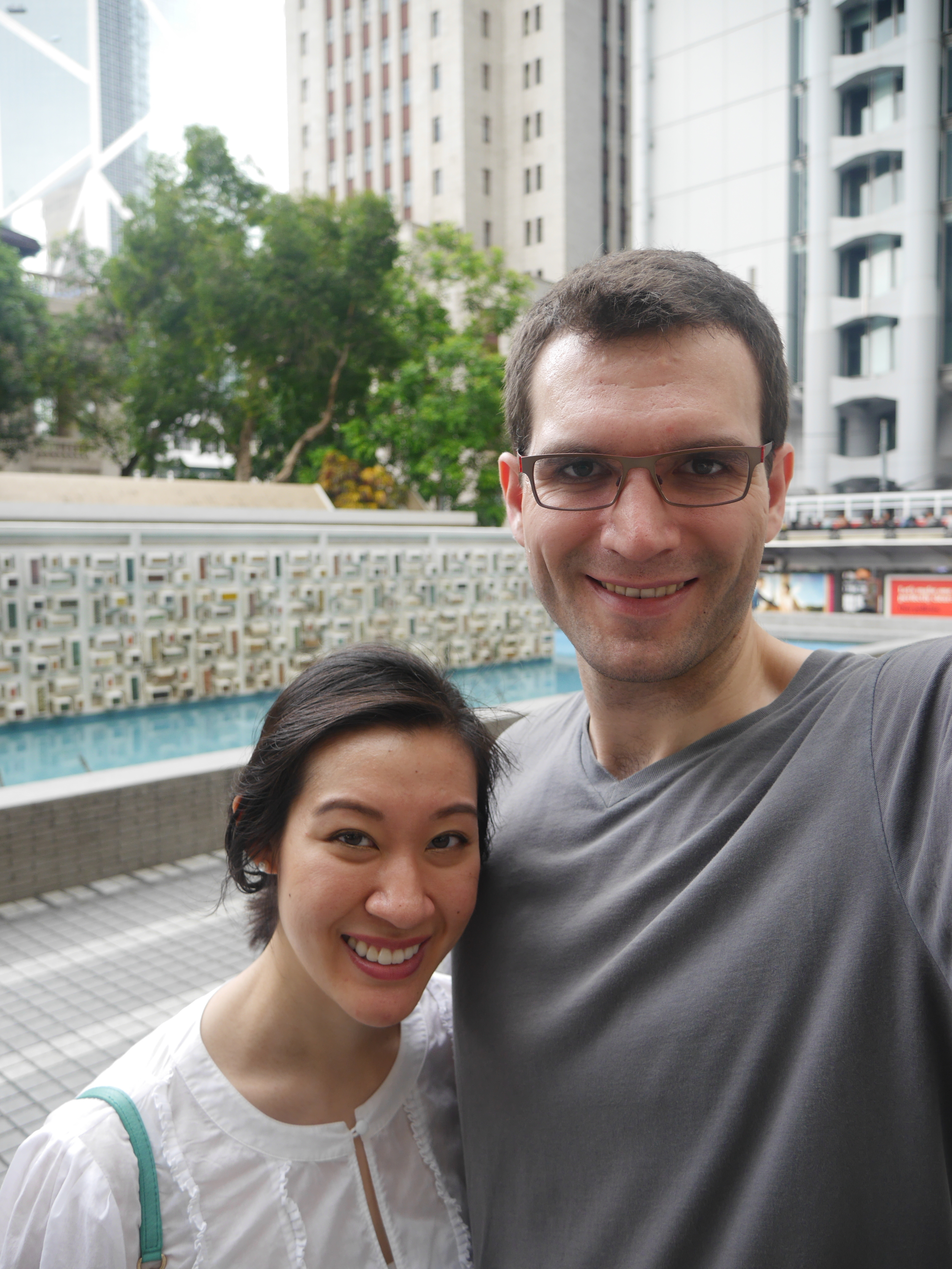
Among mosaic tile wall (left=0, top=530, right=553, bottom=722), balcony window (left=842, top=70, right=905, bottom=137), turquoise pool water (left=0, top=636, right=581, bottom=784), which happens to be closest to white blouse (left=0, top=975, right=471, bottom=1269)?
turquoise pool water (left=0, top=636, right=581, bottom=784)

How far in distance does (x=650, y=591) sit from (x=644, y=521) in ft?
0.36

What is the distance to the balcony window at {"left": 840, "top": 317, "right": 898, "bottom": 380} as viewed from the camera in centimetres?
3550

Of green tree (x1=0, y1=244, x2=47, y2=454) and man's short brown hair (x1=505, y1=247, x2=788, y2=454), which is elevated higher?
green tree (x1=0, y1=244, x2=47, y2=454)

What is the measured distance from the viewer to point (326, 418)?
82.7 feet

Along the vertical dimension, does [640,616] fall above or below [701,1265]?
above

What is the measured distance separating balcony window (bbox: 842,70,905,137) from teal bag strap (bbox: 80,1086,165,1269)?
131ft

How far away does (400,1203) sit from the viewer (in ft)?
5.33

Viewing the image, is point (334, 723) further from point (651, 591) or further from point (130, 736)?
point (130, 736)

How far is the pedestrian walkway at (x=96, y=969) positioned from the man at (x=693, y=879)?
2.60 m

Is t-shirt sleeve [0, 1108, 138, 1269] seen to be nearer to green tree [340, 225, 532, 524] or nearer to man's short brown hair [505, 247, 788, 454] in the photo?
man's short brown hair [505, 247, 788, 454]

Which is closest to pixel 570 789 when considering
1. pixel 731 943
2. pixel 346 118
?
pixel 731 943

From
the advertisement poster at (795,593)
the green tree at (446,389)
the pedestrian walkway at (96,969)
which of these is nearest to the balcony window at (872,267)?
the green tree at (446,389)

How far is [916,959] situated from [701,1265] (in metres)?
0.47

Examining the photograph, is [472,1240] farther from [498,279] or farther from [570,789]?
[498,279]
